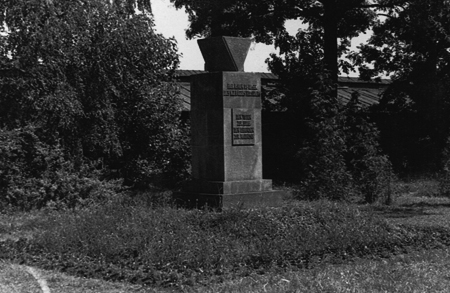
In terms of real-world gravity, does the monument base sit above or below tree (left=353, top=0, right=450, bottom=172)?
below

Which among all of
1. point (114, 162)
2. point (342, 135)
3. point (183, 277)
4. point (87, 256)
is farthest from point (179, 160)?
point (183, 277)

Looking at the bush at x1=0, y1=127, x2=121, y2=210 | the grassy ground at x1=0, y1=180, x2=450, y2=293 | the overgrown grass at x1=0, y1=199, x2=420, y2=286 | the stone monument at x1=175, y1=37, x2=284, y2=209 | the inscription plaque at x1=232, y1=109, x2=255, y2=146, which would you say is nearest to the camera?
the grassy ground at x1=0, y1=180, x2=450, y2=293

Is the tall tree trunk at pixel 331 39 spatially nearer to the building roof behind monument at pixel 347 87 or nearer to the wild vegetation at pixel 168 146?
the wild vegetation at pixel 168 146

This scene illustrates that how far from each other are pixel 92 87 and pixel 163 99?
262 cm

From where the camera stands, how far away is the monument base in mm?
11867

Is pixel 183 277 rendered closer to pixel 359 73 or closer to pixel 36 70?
pixel 36 70

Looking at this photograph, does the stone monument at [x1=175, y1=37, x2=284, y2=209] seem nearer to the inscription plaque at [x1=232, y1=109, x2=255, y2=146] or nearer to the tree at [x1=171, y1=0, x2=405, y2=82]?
the inscription plaque at [x1=232, y1=109, x2=255, y2=146]

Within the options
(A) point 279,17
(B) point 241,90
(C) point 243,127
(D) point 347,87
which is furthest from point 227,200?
(D) point 347,87

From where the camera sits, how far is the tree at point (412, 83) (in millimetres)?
23234

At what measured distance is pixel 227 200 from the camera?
39.0ft

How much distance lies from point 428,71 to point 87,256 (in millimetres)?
18617

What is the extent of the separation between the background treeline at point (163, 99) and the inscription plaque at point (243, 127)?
2.86 m

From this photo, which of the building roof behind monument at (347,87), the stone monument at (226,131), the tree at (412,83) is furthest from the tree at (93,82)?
the tree at (412,83)

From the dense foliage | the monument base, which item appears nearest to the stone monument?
the monument base
